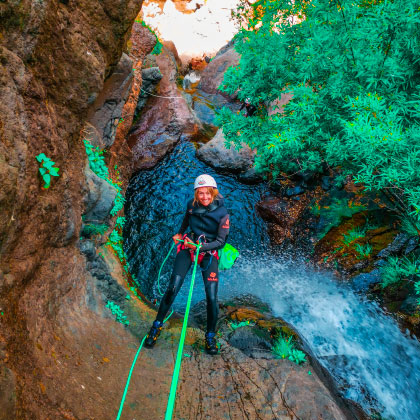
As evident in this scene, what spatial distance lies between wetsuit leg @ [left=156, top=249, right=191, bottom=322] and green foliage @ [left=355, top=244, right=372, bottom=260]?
4.37 m

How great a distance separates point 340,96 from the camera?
A: 197 inches

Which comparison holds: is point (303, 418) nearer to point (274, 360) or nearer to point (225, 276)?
point (274, 360)

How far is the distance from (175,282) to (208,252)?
60cm

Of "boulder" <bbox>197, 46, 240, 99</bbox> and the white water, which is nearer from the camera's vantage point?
the white water

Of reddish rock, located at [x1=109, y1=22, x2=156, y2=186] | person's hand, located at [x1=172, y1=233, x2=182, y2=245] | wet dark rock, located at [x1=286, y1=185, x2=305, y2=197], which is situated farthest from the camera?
reddish rock, located at [x1=109, y1=22, x2=156, y2=186]

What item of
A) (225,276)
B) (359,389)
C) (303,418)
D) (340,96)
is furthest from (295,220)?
(303,418)

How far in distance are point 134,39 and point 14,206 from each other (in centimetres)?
1070

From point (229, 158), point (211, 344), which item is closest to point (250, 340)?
point (211, 344)

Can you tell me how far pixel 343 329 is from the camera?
5527 mm

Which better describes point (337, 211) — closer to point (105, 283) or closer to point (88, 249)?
point (105, 283)

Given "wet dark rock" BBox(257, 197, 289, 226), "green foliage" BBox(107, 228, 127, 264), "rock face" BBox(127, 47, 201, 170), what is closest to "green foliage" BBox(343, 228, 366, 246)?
"wet dark rock" BBox(257, 197, 289, 226)

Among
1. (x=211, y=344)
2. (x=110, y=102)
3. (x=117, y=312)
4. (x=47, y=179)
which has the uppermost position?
(x=110, y=102)

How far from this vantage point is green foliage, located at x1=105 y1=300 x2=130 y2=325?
14.4 feet

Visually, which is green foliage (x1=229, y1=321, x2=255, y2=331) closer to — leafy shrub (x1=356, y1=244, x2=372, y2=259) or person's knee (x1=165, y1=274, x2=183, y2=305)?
person's knee (x1=165, y1=274, x2=183, y2=305)
